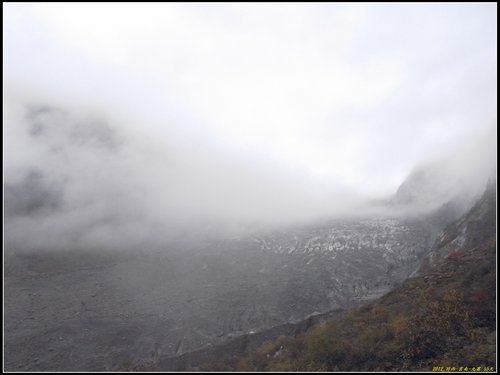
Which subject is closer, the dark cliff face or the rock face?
the dark cliff face

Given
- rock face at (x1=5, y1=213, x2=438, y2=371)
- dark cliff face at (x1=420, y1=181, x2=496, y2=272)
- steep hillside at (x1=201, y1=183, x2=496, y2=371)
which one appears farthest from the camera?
rock face at (x1=5, y1=213, x2=438, y2=371)

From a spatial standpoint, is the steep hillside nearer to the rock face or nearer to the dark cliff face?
the dark cliff face

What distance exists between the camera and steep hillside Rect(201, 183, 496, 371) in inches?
994

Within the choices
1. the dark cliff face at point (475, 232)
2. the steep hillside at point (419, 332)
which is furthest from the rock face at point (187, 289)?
the dark cliff face at point (475, 232)

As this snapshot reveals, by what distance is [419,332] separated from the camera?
28359mm

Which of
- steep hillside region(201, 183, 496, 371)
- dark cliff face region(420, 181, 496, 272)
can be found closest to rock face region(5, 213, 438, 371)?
steep hillside region(201, 183, 496, 371)

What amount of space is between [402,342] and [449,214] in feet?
220

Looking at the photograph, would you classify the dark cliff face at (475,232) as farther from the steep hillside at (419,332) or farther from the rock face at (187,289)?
the rock face at (187,289)

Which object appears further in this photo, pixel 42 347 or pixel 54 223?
pixel 54 223

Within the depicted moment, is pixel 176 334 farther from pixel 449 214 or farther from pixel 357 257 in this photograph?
pixel 449 214

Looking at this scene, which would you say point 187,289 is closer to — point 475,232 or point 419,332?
point 419,332

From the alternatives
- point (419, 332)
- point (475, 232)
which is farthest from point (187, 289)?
point (475, 232)

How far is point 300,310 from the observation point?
55.6 m

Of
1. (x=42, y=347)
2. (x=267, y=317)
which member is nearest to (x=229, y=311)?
(x=267, y=317)
